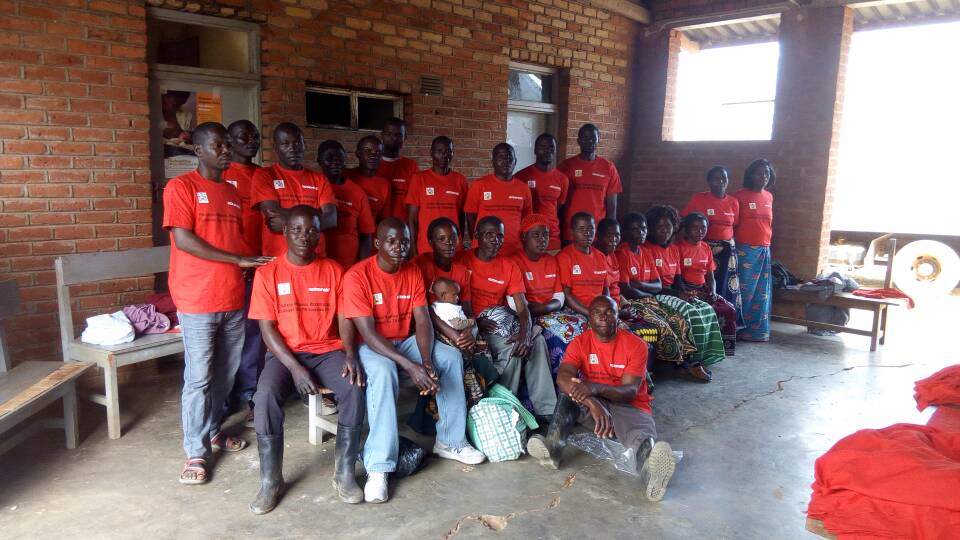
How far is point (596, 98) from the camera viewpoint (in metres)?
7.94

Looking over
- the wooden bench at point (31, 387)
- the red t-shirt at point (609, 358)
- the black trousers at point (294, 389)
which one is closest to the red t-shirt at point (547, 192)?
the red t-shirt at point (609, 358)

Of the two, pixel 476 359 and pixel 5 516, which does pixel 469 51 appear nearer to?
pixel 476 359

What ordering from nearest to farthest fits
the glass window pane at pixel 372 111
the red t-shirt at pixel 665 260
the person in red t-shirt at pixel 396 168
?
the person in red t-shirt at pixel 396 168
the red t-shirt at pixel 665 260
the glass window pane at pixel 372 111

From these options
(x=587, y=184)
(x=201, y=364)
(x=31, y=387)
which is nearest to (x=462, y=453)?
(x=201, y=364)

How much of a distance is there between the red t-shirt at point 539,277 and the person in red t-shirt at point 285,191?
1.29m

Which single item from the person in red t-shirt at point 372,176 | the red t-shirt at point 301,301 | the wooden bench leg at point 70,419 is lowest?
the wooden bench leg at point 70,419

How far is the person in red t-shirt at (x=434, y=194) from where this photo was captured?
4.83 metres

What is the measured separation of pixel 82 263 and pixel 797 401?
4.80m

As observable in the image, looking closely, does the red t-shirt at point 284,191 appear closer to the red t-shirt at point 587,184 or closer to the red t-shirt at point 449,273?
the red t-shirt at point 449,273

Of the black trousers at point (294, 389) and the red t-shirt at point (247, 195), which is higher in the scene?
the red t-shirt at point (247, 195)

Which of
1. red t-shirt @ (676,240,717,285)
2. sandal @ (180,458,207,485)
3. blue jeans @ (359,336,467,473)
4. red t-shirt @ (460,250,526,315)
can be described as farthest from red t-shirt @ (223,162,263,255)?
red t-shirt @ (676,240,717,285)

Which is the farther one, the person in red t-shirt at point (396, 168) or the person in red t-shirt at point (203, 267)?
the person in red t-shirt at point (396, 168)

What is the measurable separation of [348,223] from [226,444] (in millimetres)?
1510

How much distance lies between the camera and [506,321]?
4.07 m
